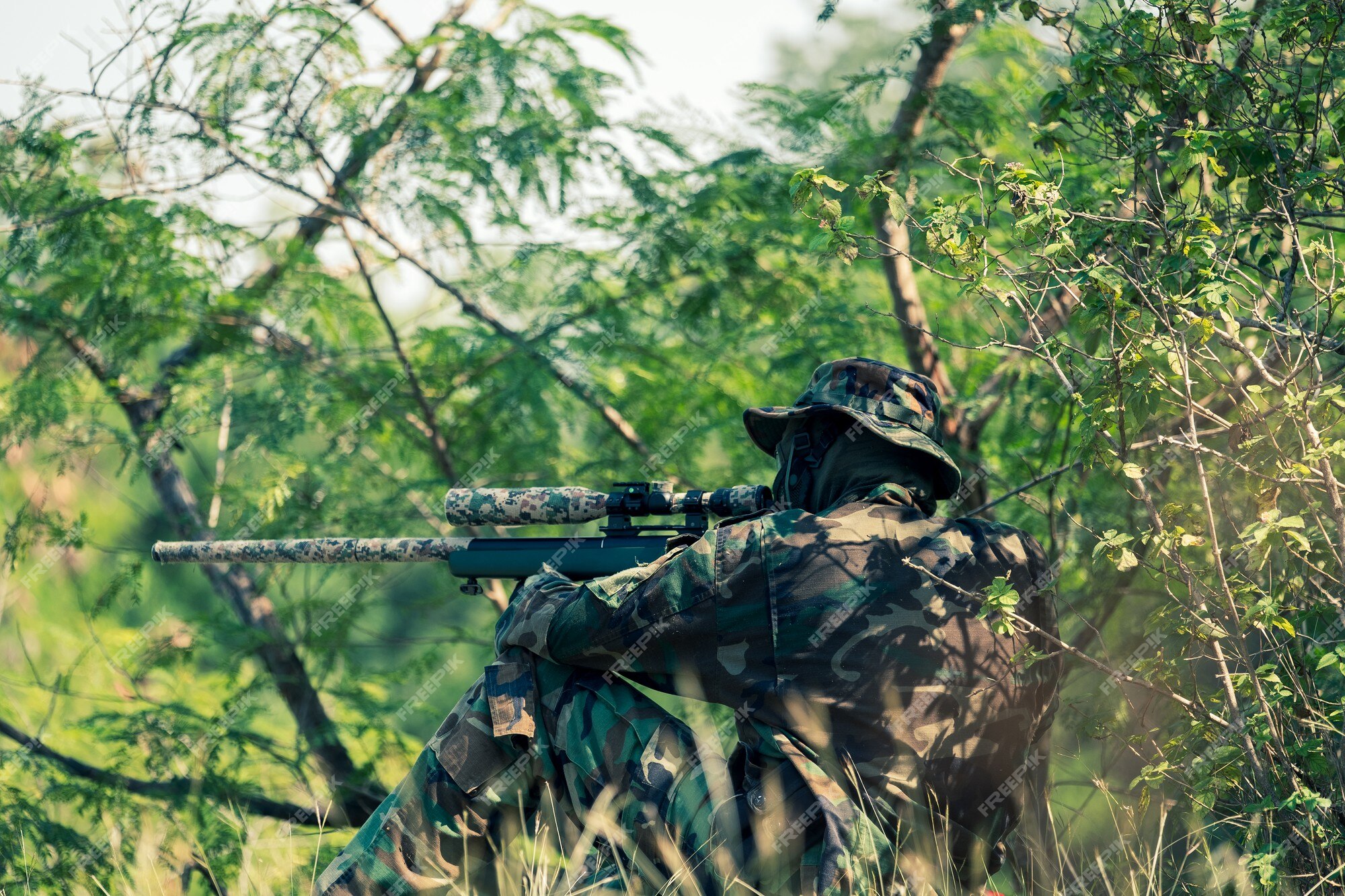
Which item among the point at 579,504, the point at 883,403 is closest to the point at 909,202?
the point at 883,403

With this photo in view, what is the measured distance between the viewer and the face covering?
10.9ft

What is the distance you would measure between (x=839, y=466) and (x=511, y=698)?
48.4 inches

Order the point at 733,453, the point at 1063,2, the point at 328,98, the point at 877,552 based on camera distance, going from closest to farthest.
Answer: the point at 877,552
the point at 1063,2
the point at 328,98
the point at 733,453

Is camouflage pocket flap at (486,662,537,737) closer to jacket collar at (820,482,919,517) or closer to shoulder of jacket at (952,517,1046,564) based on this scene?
jacket collar at (820,482,919,517)

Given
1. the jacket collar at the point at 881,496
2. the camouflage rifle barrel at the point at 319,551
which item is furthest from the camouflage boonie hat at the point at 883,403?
the camouflage rifle barrel at the point at 319,551

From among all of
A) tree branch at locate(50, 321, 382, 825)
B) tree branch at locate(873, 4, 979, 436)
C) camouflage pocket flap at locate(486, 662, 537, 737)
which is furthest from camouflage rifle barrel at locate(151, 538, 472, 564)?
tree branch at locate(873, 4, 979, 436)

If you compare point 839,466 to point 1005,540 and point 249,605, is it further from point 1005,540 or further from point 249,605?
point 249,605

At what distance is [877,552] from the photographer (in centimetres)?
306

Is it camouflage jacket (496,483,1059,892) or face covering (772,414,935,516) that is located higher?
face covering (772,414,935,516)

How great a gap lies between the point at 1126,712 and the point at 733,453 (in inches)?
101

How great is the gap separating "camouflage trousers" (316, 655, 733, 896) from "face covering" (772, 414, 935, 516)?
83 cm

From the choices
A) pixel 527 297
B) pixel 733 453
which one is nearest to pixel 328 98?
pixel 527 297

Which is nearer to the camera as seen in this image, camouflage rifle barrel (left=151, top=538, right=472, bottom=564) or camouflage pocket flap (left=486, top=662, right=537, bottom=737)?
camouflage pocket flap (left=486, top=662, right=537, bottom=737)

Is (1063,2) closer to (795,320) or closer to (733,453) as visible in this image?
(795,320)
